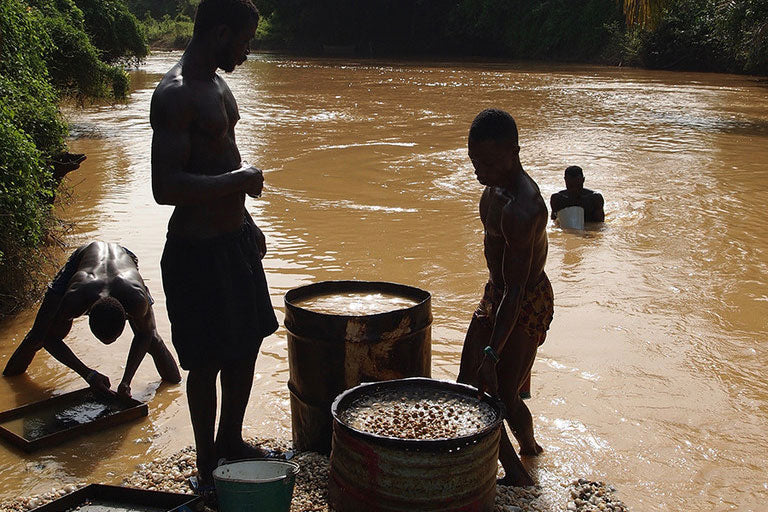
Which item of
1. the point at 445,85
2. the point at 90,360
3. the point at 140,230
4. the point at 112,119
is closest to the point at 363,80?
the point at 445,85

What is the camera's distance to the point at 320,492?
136 inches

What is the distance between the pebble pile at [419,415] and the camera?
311 cm

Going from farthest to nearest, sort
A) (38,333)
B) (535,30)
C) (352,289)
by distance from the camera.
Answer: (535,30) < (38,333) < (352,289)

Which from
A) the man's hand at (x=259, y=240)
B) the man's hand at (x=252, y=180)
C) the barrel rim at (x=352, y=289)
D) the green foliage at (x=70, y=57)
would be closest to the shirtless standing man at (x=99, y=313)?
the barrel rim at (x=352, y=289)

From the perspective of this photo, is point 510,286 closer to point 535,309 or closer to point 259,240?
point 535,309

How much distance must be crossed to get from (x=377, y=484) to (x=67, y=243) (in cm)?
617

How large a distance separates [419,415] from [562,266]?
176 inches

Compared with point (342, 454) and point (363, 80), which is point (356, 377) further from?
point (363, 80)

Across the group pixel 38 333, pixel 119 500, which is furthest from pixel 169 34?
pixel 119 500

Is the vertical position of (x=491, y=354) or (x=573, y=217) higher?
(x=491, y=354)

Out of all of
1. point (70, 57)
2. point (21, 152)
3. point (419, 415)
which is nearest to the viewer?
point (419, 415)

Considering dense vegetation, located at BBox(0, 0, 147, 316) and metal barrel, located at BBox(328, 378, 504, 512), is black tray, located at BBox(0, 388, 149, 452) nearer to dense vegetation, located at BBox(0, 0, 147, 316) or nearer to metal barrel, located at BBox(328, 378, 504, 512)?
dense vegetation, located at BBox(0, 0, 147, 316)

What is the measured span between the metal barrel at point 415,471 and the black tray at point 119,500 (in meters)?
0.61

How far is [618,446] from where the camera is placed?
4145mm
